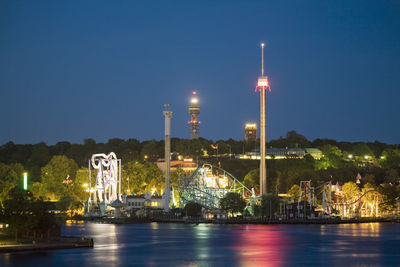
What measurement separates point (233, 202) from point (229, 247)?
42128 millimetres

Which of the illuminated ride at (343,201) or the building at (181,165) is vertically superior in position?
the building at (181,165)

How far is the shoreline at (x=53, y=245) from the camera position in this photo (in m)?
65.6

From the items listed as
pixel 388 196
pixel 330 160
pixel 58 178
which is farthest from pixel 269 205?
pixel 330 160

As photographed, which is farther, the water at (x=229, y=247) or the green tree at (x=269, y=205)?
the green tree at (x=269, y=205)

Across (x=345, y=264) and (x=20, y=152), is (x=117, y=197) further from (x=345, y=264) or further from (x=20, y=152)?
(x=345, y=264)

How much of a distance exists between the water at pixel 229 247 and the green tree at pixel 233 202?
11.3 meters

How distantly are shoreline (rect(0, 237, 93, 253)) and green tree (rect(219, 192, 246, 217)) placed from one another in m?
50.5

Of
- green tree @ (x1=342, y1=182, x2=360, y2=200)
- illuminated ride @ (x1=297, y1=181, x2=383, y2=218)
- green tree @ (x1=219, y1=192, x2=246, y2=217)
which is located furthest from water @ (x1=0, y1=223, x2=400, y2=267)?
green tree @ (x1=342, y1=182, x2=360, y2=200)

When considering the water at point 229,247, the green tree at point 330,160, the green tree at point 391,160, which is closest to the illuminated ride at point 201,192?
the water at point 229,247

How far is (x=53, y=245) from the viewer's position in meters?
69.7

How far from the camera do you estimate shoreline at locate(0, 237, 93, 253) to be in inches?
2583

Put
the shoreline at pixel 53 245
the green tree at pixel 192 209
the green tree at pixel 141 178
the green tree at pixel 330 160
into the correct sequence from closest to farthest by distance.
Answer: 1. the shoreline at pixel 53 245
2. the green tree at pixel 192 209
3. the green tree at pixel 141 178
4. the green tree at pixel 330 160

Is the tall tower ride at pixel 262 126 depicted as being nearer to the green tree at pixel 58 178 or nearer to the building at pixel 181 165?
the green tree at pixel 58 178

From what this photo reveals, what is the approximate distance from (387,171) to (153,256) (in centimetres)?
8622
